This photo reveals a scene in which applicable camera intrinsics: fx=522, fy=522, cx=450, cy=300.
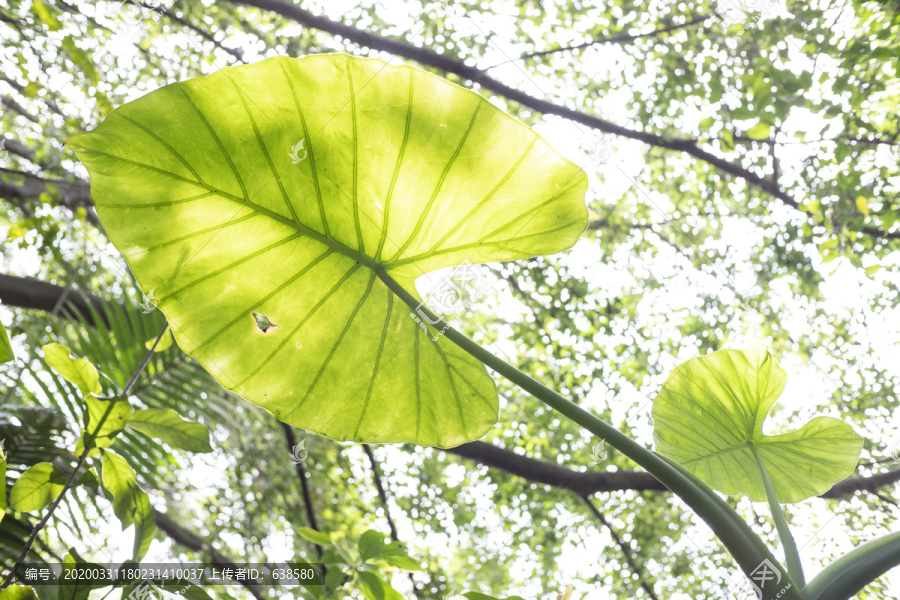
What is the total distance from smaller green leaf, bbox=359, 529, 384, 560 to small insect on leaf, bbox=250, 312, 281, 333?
1.48ft

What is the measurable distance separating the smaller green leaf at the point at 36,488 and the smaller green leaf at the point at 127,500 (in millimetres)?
65

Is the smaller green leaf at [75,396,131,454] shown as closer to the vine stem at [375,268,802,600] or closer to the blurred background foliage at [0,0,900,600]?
the vine stem at [375,268,802,600]

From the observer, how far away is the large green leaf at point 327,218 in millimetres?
676

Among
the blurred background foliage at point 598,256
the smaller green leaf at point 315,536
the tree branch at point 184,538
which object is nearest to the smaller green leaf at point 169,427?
the smaller green leaf at point 315,536

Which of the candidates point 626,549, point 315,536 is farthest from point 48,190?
point 626,549

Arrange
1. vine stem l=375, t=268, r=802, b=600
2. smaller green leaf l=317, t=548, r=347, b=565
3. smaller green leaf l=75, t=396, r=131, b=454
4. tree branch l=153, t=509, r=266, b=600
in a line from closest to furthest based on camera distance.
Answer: vine stem l=375, t=268, r=802, b=600 < smaller green leaf l=75, t=396, r=131, b=454 < smaller green leaf l=317, t=548, r=347, b=565 < tree branch l=153, t=509, r=266, b=600

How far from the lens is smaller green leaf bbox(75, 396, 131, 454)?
788 millimetres

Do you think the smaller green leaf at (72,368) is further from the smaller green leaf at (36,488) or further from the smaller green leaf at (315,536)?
the smaller green leaf at (315,536)

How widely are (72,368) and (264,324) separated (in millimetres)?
314

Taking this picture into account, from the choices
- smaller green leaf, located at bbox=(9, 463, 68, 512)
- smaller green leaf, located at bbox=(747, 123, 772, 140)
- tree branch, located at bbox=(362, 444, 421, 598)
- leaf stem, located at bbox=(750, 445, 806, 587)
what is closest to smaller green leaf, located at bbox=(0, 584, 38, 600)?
smaller green leaf, located at bbox=(9, 463, 68, 512)

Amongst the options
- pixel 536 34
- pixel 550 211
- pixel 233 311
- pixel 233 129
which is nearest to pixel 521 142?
pixel 550 211

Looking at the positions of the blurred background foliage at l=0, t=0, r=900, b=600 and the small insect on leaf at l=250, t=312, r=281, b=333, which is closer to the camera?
the small insect on leaf at l=250, t=312, r=281, b=333

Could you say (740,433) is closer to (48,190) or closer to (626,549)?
(626,549)

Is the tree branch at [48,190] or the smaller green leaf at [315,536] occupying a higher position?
the tree branch at [48,190]
